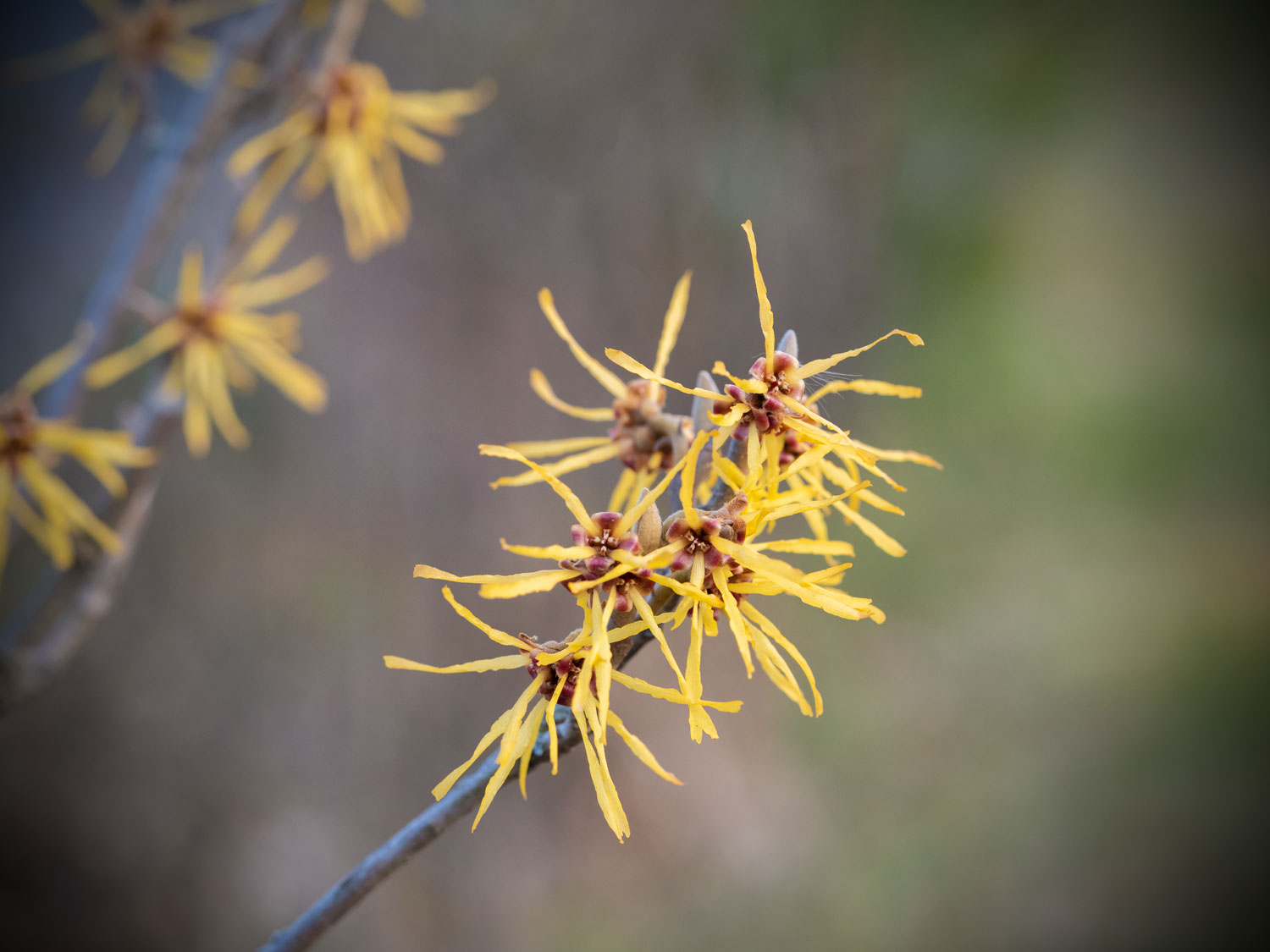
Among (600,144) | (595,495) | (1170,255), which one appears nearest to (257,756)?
(595,495)

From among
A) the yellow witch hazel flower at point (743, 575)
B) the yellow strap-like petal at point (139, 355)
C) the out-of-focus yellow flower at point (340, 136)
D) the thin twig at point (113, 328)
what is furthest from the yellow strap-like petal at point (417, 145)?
the yellow witch hazel flower at point (743, 575)

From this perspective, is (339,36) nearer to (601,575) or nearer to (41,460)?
(41,460)

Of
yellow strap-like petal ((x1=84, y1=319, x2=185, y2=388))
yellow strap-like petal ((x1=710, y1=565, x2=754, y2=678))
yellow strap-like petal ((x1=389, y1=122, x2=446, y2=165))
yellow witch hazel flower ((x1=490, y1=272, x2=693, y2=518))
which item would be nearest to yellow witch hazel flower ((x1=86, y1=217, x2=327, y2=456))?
yellow strap-like petal ((x1=84, y1=319, x2=185, y2=388))

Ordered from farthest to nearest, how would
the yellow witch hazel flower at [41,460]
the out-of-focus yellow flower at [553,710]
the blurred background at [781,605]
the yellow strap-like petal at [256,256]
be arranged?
the blurred background at [781,605], the yellow strap-like petal at [256,256], the yellow witch hazel flower at [41,460], the out-of-focus yellow flower at [553,710]

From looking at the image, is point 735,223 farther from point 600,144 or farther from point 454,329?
point 454,329

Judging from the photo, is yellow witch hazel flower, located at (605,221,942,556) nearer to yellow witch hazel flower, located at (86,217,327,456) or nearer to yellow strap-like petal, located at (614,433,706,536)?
yellow strap-like petal, located at (614,433,706,536)

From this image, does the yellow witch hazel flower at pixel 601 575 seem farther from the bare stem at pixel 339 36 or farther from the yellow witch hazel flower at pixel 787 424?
the bare stem at pixel 339 36

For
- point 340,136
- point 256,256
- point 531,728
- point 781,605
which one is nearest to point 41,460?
point 256,256
